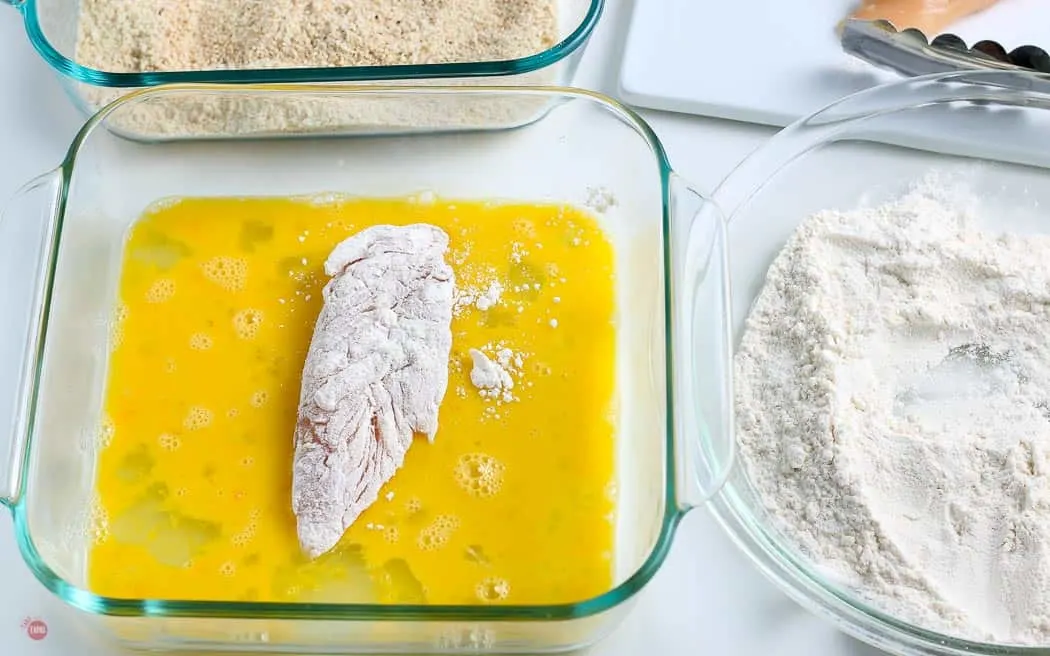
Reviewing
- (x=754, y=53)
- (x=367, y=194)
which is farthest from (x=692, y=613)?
(x=754, y=53)

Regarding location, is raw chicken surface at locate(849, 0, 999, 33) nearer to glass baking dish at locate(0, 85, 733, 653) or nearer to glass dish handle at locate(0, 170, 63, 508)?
glass baking dish at locate(0, 85, 733, 653)

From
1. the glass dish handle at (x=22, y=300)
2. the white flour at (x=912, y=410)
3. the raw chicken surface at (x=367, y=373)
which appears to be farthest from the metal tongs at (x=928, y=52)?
the glass dish handle at (x=22, y=300)

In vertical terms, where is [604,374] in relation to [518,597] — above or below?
above

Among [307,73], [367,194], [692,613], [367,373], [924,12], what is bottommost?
[692,613]

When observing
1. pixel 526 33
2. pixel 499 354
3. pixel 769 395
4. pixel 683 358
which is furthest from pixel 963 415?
pixel 526 33

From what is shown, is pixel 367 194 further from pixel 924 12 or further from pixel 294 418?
pixel 924 12

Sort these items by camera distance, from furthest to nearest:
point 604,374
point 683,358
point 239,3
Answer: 1. point 239,3
2. point 604,374
3. point 683,358

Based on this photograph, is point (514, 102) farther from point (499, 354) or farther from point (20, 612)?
point (20, 612)

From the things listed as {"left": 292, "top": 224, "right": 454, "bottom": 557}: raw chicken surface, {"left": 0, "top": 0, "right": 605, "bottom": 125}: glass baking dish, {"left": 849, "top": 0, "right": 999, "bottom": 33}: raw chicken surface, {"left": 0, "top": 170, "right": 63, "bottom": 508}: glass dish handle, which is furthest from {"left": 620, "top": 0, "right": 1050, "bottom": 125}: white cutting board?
{"left": 0, "top": 170, "right": 63, "bottom": 508}: glass dish handle
